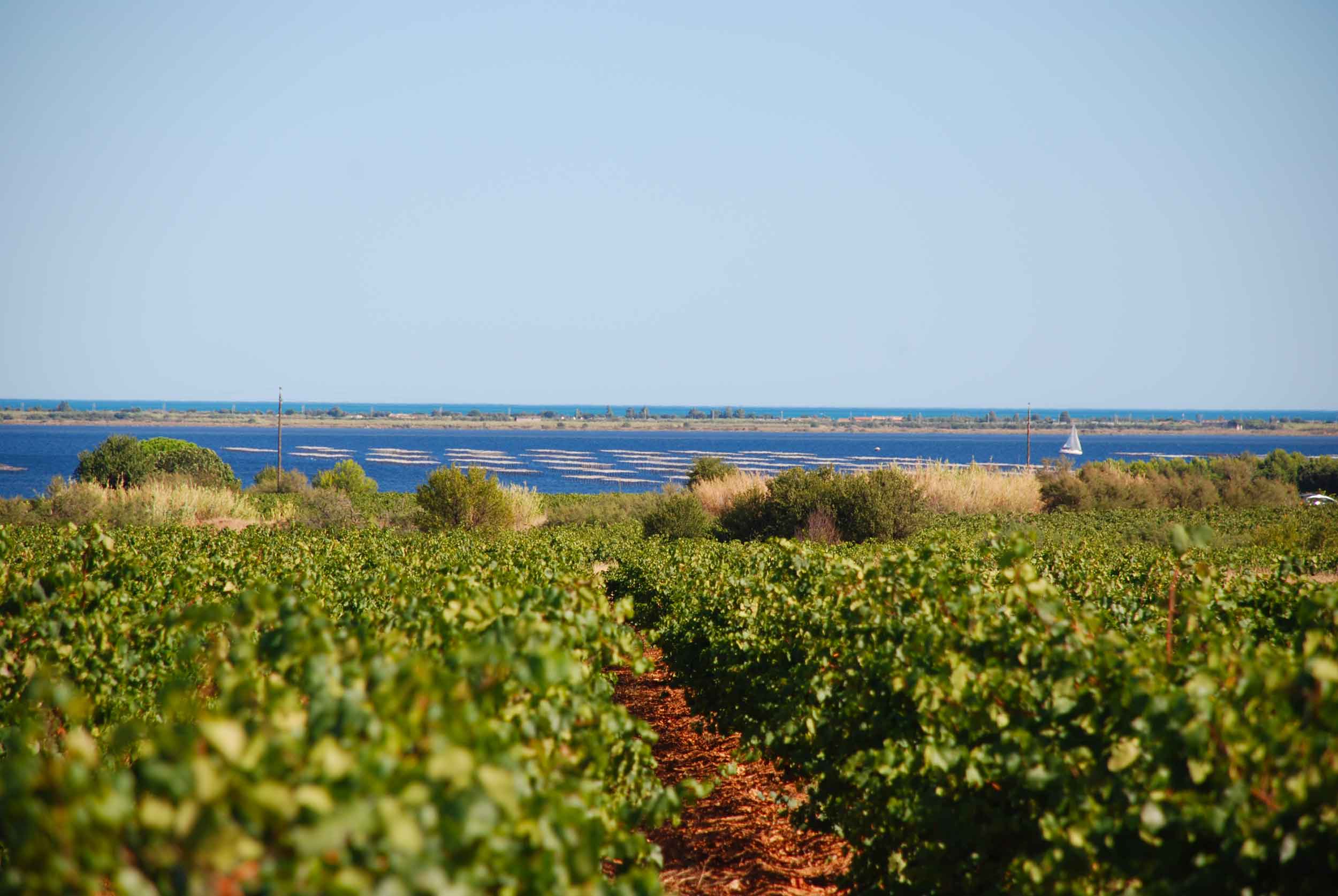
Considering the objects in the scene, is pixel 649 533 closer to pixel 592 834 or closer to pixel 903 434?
pixel 592 834

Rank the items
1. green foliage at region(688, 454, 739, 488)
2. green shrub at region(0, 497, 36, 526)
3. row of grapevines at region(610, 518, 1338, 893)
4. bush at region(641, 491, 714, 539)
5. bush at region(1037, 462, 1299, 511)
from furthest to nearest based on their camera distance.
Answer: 1. green foliage at region(688, 454, 739, 488)
2. bush at region(1037, 462, 1299, 511)
3. green shrub at region(0, 497, 36, 526)
4. bush at region(641, 491, 714, 539)
5. row of grapevines at region(610, 518, 1338, 893)

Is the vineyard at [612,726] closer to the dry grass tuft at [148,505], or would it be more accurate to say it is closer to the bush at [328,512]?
the bush at [328,512]

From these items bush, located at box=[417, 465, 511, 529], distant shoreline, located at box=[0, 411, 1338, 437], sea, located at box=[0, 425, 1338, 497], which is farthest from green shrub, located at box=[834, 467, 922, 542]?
distant shoreline, located at box=[0, 411, 1338, 437]

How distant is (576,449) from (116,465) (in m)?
87.4

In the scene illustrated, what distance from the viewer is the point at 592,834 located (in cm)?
201

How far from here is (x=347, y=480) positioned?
122 feet

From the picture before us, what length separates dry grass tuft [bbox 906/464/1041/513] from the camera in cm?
2736

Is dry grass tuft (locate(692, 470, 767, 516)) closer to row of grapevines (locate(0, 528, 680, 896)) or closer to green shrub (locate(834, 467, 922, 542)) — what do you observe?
green shrub (locate(834, 467, 922, 542))

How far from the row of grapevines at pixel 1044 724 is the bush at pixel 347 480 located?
32.2 meters

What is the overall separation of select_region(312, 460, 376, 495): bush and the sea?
19673 millimetres

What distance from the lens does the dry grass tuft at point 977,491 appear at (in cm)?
2736

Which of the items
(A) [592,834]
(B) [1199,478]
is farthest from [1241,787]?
(B) [1199,478]

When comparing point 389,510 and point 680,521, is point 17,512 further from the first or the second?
point 680,521

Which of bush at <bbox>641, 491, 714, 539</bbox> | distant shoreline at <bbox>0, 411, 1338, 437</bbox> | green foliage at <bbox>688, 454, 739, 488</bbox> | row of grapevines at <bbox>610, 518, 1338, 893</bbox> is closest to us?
row of grapevines at <bbox>610, 518, 1338, 893</bbox>
